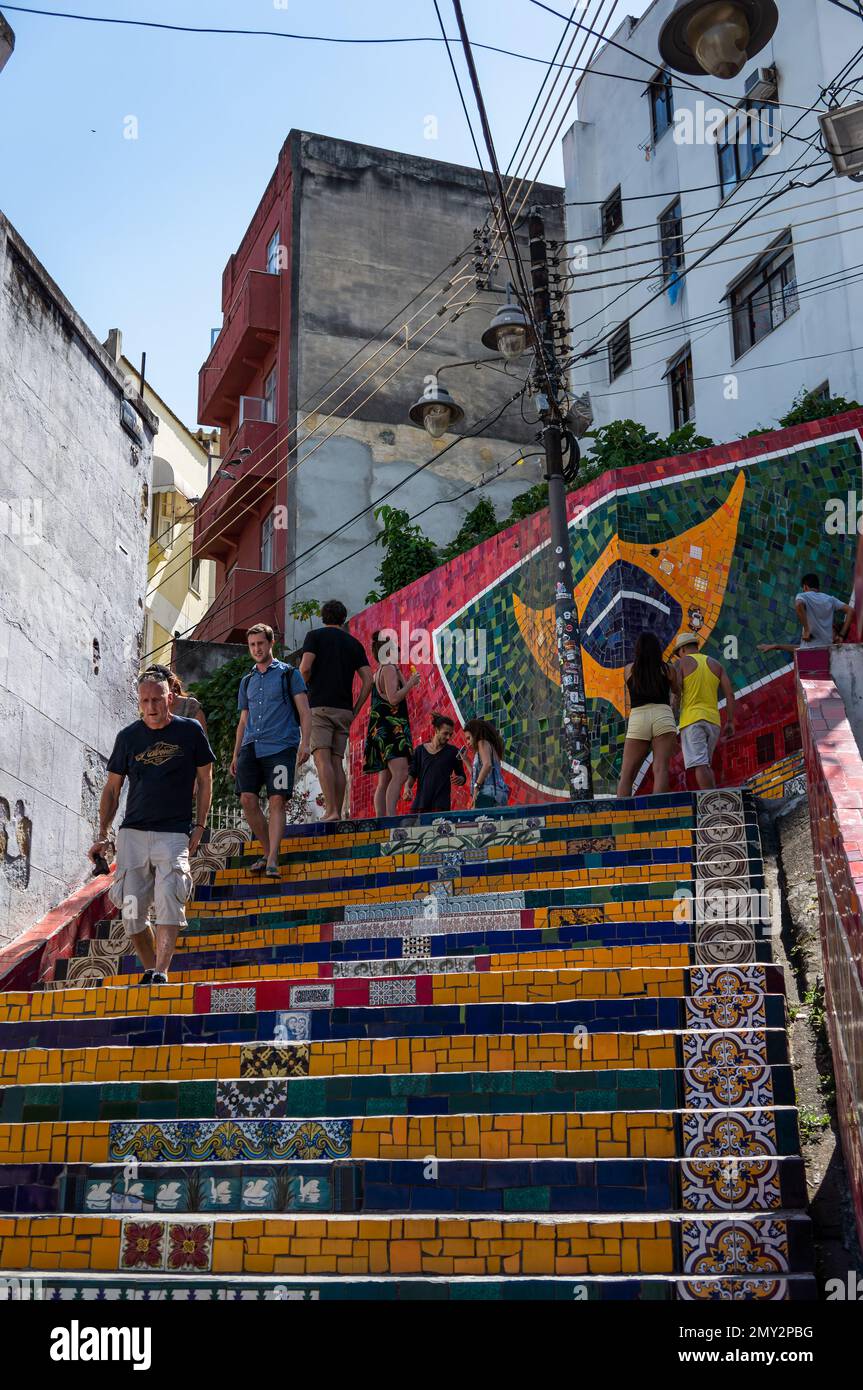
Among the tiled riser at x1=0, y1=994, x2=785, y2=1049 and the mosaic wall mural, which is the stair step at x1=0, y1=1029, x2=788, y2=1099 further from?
the mosaic wall mural

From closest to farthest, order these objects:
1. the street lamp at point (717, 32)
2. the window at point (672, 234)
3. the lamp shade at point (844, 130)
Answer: the lamp shade at point (844, 130) < the street lamp at point (717, 32) < the window at point (672, 234)

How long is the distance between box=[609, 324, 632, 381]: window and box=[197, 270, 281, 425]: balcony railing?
5707 millimetres

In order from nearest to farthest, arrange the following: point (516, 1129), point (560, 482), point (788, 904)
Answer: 1. point (516, 1129)
2. point (788, 904)
3. point (560, 482)

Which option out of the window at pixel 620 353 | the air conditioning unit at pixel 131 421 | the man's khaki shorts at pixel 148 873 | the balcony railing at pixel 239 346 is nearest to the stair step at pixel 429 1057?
the man's khaki shorts at pixel 148 873

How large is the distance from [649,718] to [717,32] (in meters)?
4.48

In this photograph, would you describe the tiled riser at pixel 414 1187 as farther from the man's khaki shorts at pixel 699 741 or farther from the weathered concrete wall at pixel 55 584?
the man's khaki shorts at pixel 699 741

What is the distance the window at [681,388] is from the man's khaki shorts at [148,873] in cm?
1549

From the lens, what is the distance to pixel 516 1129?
4.95 metres

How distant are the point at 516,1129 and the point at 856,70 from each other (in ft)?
53.0

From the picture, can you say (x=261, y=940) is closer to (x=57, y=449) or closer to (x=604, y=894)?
(x=604, y=894)

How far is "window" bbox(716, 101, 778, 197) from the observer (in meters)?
19.7

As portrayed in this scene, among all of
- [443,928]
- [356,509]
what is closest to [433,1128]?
[443,928]

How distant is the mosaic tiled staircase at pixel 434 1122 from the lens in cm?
439

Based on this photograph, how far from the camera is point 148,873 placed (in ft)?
24.1
